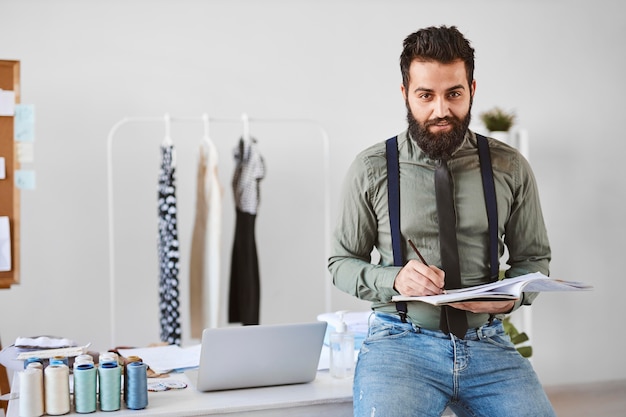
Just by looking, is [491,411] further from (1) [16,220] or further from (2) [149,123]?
(2) [149,123]

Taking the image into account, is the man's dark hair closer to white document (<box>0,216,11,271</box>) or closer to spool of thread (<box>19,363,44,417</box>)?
spool of thread (<box>19,363,44,417</box>)

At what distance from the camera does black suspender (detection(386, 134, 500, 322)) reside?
6.90ft

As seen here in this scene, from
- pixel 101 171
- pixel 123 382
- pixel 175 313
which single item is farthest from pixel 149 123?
pixel 123 382

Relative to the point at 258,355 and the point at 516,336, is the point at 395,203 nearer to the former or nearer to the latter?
the point at 258,355

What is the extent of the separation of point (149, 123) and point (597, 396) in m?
3.02

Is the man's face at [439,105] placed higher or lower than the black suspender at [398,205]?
higher

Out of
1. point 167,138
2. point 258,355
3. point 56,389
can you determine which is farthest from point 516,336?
point 56,389

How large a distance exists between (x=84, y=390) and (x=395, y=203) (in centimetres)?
90

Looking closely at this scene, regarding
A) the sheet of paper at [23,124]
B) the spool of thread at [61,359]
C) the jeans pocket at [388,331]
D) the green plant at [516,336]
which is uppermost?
the sheet of paper at [23,124]

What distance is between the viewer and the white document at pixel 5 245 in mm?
2811

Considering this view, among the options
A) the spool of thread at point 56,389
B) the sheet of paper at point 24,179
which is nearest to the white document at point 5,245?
the sheet of paper at point 24,179

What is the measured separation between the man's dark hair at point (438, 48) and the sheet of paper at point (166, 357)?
1.01 metres

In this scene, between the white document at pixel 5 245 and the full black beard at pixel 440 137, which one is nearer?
the full black beard at pixel 440 137

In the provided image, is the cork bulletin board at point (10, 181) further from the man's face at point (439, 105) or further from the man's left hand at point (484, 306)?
the man's left hand at point (484, 306)
